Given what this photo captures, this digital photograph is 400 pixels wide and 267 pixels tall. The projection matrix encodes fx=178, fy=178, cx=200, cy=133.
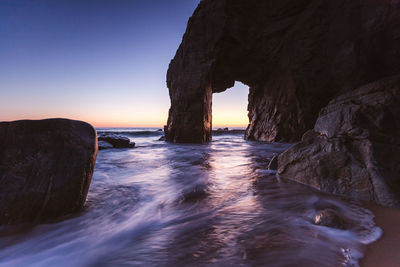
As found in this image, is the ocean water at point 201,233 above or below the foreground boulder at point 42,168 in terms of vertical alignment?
below

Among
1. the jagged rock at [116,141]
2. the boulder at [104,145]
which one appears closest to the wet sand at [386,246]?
the boulder at [104,145]

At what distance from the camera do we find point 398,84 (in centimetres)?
300

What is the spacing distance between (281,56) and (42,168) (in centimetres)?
1264

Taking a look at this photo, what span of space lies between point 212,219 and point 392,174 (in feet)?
6.97

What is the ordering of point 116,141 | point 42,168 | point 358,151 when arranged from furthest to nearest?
point 116,141
point 358,151
point 42,168

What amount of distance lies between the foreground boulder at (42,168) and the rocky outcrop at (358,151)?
3040 millimetres

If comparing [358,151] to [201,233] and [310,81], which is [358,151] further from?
[310,81]

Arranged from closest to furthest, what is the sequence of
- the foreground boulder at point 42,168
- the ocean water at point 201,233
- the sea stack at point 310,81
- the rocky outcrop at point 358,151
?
the ocean water at point 201,233 → the foreground boulder at point 42,168 → the rocky outcrop at point 358,151 → the sea stack at point 310,81

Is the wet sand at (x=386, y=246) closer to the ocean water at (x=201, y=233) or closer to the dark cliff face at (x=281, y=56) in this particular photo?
the ocean water at (x=201, y=233)

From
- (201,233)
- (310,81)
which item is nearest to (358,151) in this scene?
(201,233)

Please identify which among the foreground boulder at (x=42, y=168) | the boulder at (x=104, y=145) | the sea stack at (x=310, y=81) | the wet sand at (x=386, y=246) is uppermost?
the sea stack at (x=310, y=81)

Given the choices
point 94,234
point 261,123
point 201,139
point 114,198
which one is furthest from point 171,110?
point 94,234

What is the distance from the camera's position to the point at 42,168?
1.90 m

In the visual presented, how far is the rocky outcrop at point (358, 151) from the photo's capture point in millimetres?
2068
